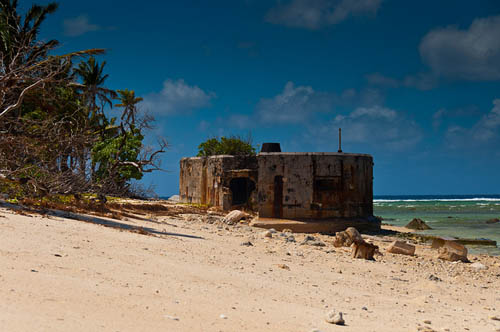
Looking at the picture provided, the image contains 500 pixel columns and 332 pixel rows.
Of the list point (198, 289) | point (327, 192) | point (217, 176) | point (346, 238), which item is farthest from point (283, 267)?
point (217, 176)

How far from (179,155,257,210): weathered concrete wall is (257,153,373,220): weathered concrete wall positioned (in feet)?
4.59

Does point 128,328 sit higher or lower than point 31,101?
lower

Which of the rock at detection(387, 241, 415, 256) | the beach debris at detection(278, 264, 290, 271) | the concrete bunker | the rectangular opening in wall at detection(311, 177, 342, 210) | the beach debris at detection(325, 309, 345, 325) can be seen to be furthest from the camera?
the rectangular opening in wall at detection(311, 177, 342, 210)

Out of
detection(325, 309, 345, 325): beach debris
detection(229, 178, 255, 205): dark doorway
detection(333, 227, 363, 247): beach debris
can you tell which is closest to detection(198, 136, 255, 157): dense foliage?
detection(229, 178, 255, 205): dark doorway

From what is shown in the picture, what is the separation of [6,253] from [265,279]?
2964 mm

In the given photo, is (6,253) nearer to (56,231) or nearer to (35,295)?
(35,295)

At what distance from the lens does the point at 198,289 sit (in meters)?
4.74

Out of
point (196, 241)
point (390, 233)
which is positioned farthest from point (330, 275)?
point (390, 233)

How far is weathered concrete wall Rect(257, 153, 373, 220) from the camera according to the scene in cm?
1736

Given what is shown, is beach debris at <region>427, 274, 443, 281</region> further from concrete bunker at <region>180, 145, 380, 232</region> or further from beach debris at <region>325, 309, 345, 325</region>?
concrete bunker at <region>180, 145, 380, 232</region>

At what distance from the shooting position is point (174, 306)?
396 centimetres

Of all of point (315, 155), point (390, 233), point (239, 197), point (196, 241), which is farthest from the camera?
point (239, 197)

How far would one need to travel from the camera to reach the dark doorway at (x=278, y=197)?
57.7 ft

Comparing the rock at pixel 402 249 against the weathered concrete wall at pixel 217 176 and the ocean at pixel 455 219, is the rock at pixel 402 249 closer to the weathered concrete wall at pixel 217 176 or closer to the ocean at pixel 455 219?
the ocean at pixel 455 219
